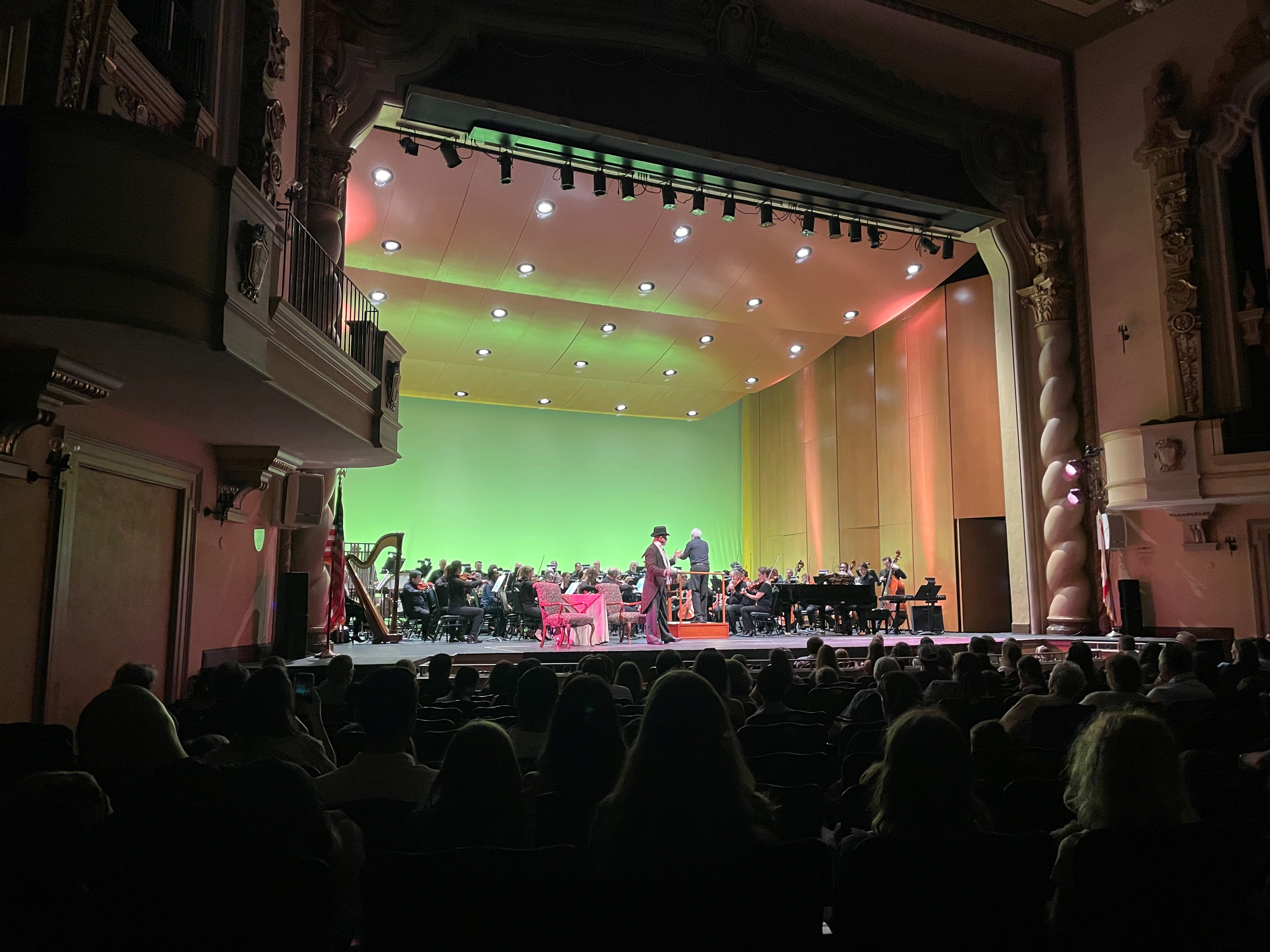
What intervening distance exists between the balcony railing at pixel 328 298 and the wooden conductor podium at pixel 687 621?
250 inches

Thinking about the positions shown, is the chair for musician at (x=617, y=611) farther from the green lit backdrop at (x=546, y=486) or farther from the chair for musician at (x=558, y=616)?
A: the green lit backdrop at (x=546, y=486)

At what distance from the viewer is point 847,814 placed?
2.87 m

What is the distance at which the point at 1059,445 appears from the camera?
12.7 metres

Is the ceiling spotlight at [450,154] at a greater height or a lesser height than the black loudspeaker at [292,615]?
greater

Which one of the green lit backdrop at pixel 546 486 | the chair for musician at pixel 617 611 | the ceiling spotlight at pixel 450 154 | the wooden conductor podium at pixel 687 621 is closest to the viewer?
the ceiling spotlight at pixel 450 154

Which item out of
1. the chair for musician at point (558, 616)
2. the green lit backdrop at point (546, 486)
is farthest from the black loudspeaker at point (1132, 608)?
the green lit backdrop at point (546, 486)

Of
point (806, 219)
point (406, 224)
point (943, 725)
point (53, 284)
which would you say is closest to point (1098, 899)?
point (943, 725)

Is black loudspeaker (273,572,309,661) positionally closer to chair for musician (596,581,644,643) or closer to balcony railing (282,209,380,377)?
balcony railing (282,209,380,377)

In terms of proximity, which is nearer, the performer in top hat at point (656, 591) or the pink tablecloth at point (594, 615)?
the performer in top hat at point (656, 591)

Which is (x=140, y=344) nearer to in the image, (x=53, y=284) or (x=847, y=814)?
(x=53, y=284)

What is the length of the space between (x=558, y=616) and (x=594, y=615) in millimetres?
804

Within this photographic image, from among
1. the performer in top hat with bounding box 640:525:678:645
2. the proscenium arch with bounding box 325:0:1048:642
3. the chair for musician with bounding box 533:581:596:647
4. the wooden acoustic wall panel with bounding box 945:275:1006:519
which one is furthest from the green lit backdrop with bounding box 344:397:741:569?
the proscenium arch with bounding box 325:0:1048:642

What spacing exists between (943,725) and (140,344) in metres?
4.72

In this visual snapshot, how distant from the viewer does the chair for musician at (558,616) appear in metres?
11.4
